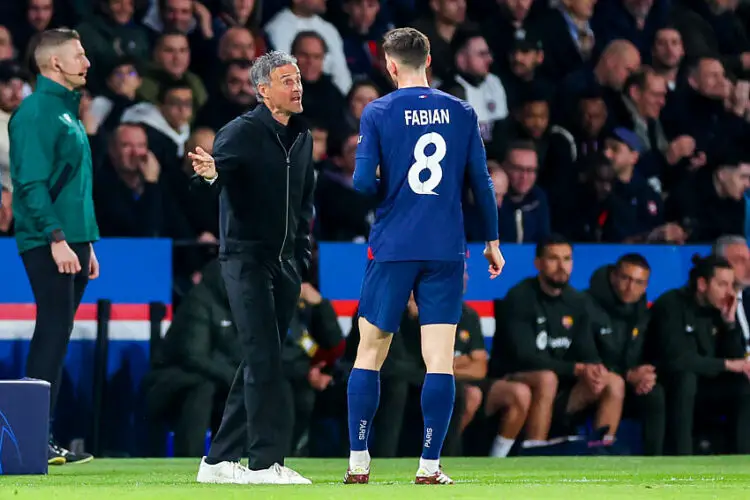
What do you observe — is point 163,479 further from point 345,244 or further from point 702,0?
point 702,0

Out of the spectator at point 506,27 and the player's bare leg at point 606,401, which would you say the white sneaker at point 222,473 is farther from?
the spectator at point 506,27

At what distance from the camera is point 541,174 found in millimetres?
12539

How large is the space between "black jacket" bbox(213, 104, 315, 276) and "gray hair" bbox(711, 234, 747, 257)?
4.97m

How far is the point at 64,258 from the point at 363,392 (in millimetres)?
2080

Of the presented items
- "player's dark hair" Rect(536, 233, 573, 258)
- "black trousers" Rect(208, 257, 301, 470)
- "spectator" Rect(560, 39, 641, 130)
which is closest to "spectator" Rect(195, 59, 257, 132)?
"player's dark hair" Rect(536, 233, 573, 258)

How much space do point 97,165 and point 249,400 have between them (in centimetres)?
390

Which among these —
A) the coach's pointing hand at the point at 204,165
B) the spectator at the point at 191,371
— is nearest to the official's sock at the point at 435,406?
the coach's pointing hand at the point at 204,165

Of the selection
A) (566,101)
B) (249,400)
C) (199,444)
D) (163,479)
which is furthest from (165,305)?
(566,101)

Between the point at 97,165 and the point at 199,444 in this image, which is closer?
the point at 199,444

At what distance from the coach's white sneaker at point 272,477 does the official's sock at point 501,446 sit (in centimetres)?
370

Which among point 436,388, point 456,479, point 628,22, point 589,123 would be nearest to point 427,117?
point 436,388

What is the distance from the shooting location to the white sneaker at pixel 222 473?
23.7 ft

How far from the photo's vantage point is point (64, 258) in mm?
8062

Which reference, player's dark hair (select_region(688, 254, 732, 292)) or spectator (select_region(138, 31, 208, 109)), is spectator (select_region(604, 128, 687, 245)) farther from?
spectator (select_region(138, 31, 208, 109))
